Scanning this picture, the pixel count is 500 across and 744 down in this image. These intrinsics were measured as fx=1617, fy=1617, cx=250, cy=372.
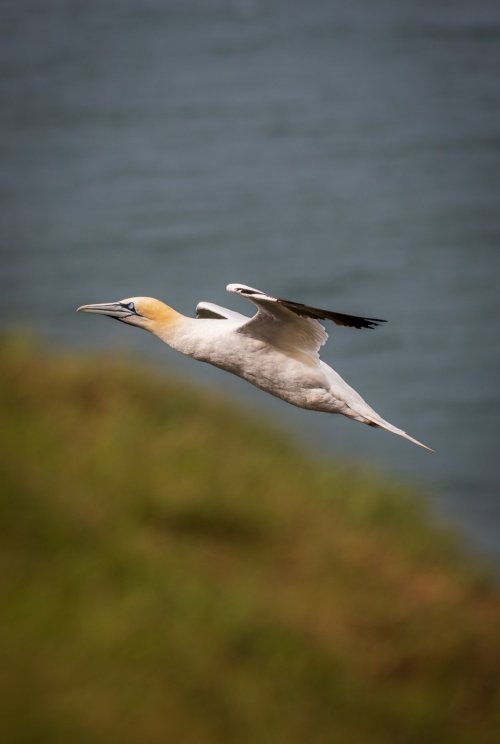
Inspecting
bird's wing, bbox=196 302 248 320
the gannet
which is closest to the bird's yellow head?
the gannet

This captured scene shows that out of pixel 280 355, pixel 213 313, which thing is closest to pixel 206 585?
pixel 213 313

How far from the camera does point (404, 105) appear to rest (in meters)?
48.5

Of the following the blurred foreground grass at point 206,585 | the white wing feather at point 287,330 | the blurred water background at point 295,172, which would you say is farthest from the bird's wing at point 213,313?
the blurred water background at point 295,172

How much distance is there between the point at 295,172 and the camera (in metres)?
42.0

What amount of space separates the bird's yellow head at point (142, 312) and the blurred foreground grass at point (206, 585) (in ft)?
8.40

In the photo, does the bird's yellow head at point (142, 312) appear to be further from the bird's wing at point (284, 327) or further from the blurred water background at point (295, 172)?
the blurred water background at point (295, 172)

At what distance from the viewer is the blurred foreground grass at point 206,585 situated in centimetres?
1170

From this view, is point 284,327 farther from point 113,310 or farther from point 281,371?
point 113,310

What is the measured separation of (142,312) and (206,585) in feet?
15.7

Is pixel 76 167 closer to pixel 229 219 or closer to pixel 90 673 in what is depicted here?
pixel 229 219

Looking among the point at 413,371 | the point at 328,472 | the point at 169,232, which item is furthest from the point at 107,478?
the point at 169,232

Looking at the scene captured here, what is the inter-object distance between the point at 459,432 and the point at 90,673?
1686 centimetres

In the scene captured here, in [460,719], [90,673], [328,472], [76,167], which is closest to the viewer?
[90,673]

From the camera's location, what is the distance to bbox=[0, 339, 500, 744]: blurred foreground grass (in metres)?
11.7
